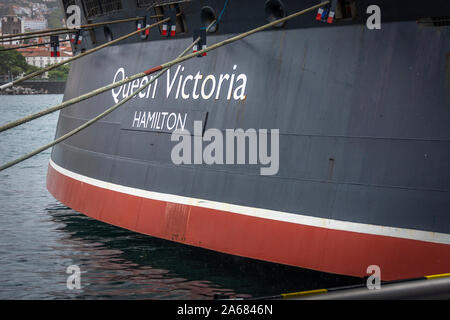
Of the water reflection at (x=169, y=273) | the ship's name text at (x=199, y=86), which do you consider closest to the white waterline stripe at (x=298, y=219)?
the water reflection at (x=169, y=273)

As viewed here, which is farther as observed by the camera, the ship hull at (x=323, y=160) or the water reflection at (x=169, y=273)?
the water reflection at (x=169, y=273)

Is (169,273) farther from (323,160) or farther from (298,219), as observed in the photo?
(323,160)

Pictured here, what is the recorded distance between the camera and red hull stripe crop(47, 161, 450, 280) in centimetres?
841

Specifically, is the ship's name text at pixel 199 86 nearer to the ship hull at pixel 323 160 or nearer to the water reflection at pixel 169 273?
the ship hull at pixel 323 160

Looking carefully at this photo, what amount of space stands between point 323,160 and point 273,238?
4.46 feet

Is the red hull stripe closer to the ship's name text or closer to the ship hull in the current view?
the ship hull

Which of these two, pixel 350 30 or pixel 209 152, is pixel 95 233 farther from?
pixel 350 30

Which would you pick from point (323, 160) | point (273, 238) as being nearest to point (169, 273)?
point (273, 238)

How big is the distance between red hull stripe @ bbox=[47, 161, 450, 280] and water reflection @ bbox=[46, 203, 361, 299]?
216 millimetres

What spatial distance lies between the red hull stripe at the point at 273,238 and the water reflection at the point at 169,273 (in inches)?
8.5

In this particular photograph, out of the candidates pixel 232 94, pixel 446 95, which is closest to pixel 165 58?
pixel 232 94

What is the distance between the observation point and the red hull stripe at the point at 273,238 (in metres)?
8.41

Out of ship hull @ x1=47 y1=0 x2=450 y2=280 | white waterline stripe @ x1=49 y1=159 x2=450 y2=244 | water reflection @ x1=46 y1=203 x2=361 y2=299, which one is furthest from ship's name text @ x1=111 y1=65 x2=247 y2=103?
water reflection @ x1=46 y1=203 x2=361 y2=299
